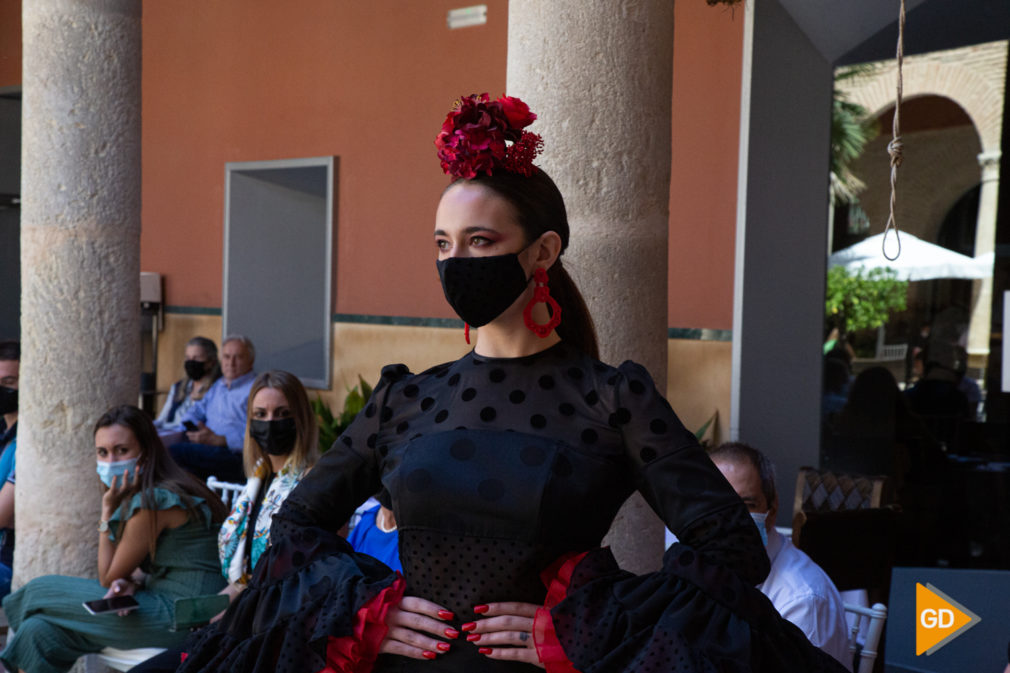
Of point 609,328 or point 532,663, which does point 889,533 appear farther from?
point 532,663

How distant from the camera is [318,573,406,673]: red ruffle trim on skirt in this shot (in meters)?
1.41

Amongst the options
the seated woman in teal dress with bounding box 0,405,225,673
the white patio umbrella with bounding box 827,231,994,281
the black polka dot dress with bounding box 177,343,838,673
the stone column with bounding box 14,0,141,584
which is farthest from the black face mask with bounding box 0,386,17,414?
the white patio umbrella with bounding box 827,231,994,281

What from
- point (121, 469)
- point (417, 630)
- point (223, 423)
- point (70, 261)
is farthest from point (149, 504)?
point (223, 423)

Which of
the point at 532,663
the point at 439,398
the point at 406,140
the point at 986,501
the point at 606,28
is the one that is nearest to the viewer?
the point at 532,663

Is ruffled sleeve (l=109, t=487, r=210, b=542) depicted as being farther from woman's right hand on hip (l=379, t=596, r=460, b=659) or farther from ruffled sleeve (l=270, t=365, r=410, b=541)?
woman's right hand on hip (l=379, t=596, r=460, b=659)

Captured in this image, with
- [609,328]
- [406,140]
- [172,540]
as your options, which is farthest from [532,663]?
[406,140]

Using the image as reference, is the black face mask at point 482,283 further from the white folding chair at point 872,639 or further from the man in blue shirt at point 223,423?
the man in blue shirt at point 223,423

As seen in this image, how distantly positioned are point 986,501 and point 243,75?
5.63 m

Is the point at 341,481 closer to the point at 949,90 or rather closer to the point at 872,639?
the point at 872,639

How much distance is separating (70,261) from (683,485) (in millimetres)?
3221

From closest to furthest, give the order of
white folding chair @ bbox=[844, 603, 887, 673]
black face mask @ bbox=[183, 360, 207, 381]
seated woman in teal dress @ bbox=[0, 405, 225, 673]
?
white folding chair @ bbox=[844, 603, 887, 673]
seated woman in teal dress @ bbox=[0, 405, 225, 673]
black face mask @ bbox=[183, 360, 207, 381]

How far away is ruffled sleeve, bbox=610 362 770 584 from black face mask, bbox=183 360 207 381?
570cm

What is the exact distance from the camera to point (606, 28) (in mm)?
2293

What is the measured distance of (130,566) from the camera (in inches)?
137
